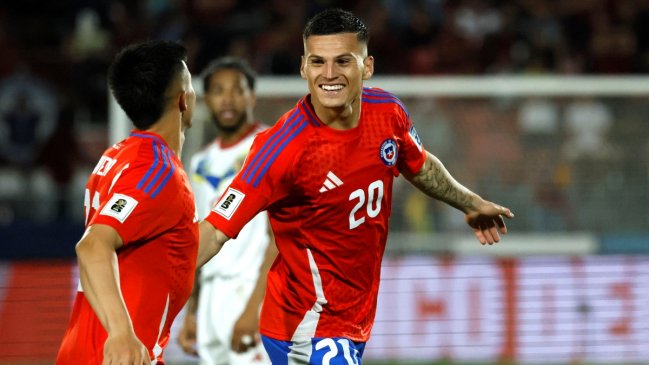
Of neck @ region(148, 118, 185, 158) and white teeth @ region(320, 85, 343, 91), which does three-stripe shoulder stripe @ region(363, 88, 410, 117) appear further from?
neck @ region(148, 118, 185, 158)

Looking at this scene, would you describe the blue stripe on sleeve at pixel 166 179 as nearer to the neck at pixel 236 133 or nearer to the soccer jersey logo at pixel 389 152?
the soccer jersey logo at pixel 389 152

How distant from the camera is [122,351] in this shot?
11.5 ft

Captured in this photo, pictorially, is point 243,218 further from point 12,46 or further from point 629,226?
point 12,46

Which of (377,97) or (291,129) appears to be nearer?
(291,129)

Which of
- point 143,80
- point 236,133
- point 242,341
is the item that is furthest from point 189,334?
point 143,80

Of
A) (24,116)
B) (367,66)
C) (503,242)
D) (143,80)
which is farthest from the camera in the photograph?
(24,116)

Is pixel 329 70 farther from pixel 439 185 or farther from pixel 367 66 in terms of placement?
pixel 439 185

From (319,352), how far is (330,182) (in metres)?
0.74

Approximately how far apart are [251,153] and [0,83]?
30.3 ft

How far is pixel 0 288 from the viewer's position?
10.1 meters

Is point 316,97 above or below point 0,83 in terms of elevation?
below

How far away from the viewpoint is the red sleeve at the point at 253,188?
4586mm

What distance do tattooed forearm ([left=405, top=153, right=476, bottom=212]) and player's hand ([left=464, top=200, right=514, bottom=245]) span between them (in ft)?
0.14

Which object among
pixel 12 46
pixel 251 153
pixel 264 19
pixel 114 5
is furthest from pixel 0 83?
pixel 251 153
